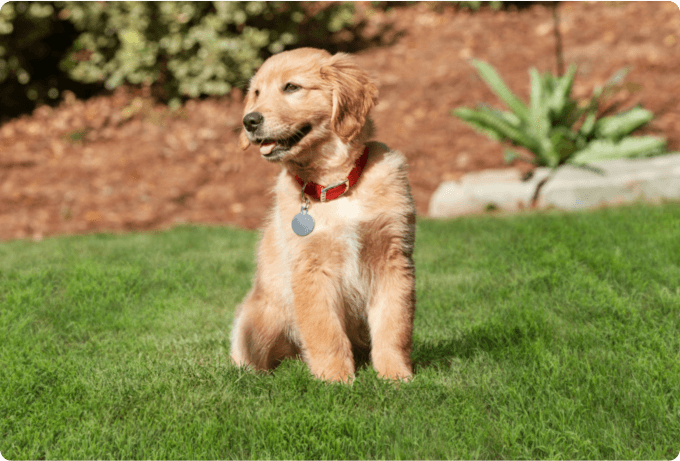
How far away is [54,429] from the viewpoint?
2326 millimetres

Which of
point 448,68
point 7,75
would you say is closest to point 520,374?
point 448,68

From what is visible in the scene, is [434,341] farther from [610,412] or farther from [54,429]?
[54,429]

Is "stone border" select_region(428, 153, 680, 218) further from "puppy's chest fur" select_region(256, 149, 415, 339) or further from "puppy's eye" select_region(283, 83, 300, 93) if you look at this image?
"puppy's eye" select_region(283, 83, 300, 93)

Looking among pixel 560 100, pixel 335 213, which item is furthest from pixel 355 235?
pixel 560 100

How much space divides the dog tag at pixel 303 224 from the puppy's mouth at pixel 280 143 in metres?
0.30

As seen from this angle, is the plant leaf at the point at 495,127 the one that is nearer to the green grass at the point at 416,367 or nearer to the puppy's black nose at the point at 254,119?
the green grass at the point at 416,367

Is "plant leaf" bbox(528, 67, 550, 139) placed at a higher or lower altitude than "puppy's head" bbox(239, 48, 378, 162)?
lower

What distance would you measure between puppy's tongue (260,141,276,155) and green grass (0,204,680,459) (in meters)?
1.00

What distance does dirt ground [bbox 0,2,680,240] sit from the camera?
686 centimetres

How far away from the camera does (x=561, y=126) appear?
6.79 m

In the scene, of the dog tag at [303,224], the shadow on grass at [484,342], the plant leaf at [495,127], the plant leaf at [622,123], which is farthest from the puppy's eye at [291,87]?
the plant leaf at [622,123]

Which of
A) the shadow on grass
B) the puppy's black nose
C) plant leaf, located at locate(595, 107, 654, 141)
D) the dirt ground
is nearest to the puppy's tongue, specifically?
the puppy's black nose

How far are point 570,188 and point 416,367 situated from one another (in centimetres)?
390

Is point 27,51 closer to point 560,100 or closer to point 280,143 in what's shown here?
point 560,100
